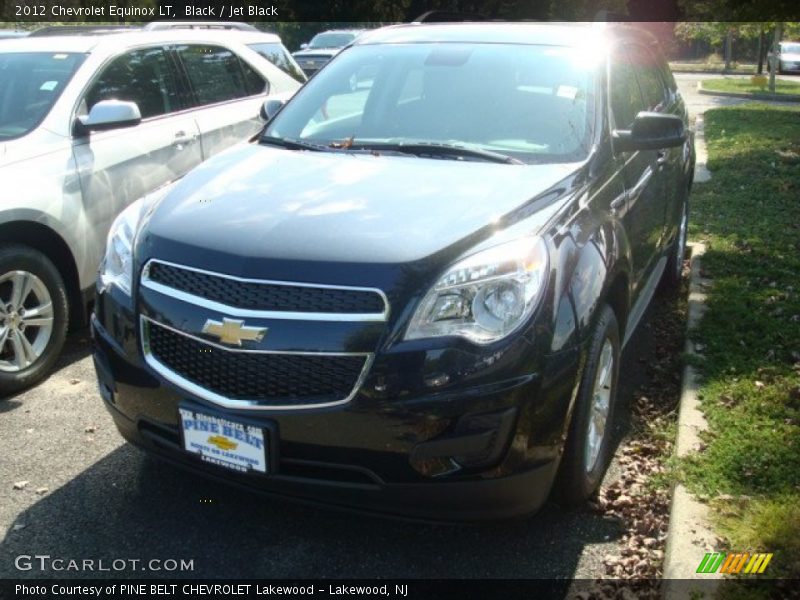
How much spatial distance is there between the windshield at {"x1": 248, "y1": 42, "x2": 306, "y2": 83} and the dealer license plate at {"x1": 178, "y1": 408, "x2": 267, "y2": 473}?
462cm

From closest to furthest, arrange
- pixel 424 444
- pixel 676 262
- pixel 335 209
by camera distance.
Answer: pixel 424 444
pixel 335 209
pixel 676 262

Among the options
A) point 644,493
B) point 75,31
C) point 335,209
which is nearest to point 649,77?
point 644,493

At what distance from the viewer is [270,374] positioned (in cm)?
271

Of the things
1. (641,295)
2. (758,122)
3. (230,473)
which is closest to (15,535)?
(230,473)

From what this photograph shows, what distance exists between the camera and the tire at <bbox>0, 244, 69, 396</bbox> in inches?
171

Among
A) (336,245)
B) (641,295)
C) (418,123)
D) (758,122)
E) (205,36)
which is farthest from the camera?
(758,122)

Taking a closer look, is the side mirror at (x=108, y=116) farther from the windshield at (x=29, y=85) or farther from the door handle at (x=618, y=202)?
the door handle at (x=618, y=202)

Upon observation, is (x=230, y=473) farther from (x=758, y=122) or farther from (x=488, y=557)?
(x=758, y=122)

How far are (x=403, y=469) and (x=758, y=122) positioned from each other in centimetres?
1439

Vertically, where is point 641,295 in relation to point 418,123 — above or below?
below

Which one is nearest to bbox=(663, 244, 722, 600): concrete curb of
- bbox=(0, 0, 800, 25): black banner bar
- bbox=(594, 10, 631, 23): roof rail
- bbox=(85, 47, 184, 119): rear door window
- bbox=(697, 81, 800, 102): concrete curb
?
bbox=(594, 10, 631, 23): roof rail

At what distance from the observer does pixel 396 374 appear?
8.59 ft

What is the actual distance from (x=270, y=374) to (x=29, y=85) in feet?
11.0

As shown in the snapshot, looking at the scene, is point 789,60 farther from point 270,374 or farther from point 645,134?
point 270,374
